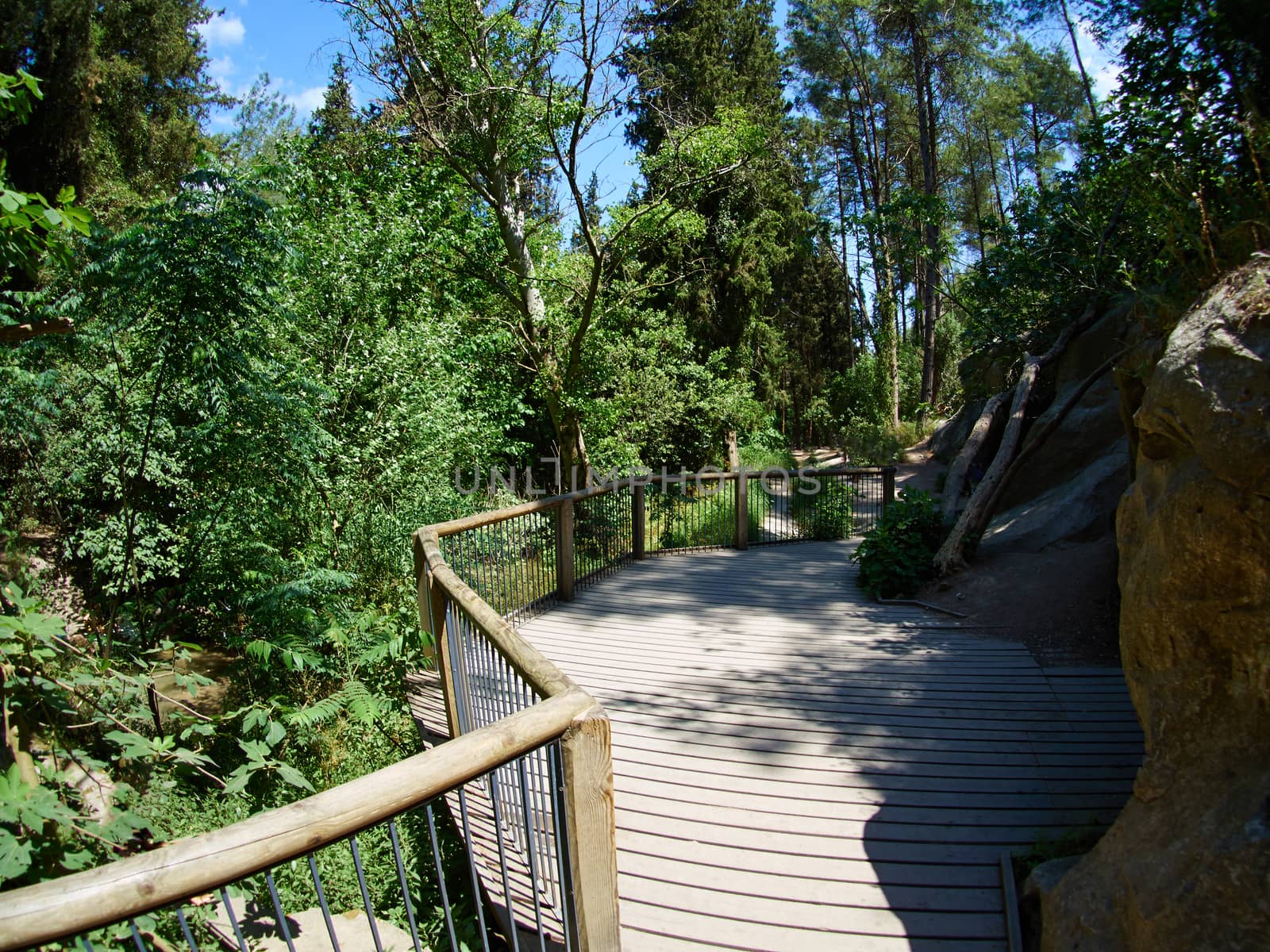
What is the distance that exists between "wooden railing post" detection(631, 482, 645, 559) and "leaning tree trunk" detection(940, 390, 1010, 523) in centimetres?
360

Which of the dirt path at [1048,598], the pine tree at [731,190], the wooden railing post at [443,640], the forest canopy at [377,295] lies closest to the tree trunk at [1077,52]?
the forest canopy at [377,295]

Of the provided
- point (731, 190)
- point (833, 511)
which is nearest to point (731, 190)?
point (731, 190)

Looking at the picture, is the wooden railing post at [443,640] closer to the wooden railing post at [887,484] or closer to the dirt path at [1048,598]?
the dirt path at [1048,598]

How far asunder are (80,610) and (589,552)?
5410 mm

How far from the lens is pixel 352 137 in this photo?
1256 cm

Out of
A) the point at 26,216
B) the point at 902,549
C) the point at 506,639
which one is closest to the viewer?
the point at 506,639

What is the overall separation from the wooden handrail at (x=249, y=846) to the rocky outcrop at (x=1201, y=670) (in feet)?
6.68

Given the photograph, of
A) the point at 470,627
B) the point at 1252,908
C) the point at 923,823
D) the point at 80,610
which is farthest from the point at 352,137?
the point at 1252,908

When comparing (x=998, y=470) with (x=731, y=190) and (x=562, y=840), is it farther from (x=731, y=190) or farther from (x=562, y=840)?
(x=731, y=190)

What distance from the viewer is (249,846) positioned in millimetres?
1228

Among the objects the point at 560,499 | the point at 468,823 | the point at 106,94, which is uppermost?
the point at 106,94

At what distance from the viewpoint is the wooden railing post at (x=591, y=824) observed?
1.72 m

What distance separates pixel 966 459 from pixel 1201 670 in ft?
23.1

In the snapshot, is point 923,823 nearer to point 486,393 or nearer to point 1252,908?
point 1252,908
